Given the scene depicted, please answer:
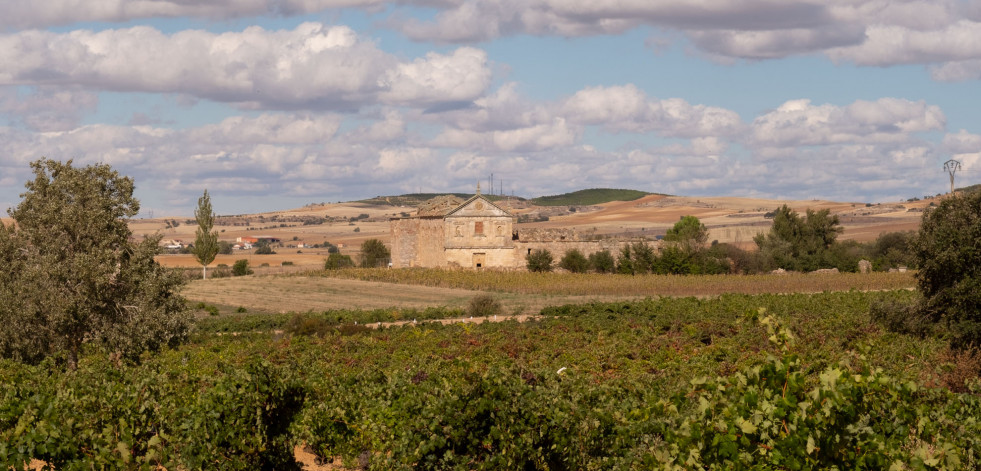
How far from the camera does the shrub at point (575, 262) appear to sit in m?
67.9

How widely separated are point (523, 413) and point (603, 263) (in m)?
57.7

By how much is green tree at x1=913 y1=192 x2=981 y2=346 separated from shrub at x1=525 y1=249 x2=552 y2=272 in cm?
4458

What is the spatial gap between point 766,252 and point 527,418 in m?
62.3

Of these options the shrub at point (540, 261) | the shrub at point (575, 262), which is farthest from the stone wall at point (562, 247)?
the shrub at point (575, 262)

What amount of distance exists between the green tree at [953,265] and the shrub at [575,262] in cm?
4434

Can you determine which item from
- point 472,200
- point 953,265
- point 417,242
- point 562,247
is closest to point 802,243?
point 562,247

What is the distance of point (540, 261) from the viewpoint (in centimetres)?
6788

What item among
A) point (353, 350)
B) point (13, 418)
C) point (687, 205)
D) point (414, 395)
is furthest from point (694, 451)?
point (687, 205)

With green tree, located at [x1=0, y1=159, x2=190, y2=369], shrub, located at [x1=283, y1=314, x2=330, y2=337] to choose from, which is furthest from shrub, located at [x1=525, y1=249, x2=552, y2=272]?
green tree, located at [x1=0, y1=159, x2=190, y2=369]

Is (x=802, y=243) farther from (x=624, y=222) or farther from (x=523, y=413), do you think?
(x=624, y=222)

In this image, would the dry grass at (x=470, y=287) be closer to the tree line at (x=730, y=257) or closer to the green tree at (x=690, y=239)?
the tree line at (x=730, y=257)

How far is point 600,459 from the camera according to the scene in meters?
11.6

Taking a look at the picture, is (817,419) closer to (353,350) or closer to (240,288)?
(353,350)

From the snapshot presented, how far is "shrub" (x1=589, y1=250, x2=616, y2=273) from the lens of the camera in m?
68.1
